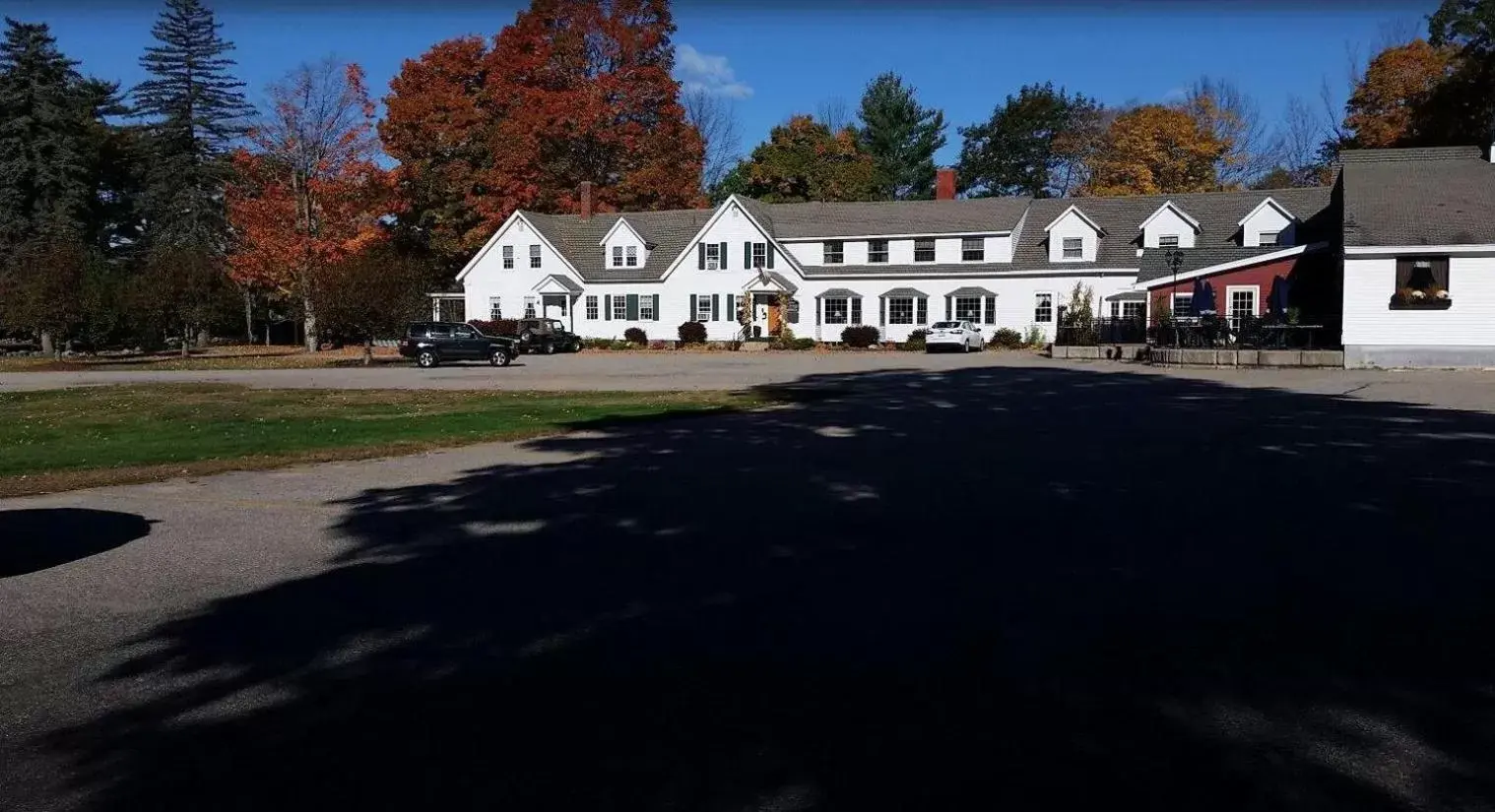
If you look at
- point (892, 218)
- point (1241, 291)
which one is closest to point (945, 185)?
point (892, 218)

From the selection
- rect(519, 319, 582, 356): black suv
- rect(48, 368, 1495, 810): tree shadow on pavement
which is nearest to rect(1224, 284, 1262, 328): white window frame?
rect(519, 319, 582, 356): black suv

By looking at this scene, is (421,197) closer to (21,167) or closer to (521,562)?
(21,167)

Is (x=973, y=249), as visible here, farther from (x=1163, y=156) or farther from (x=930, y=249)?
(x=1163, y=156)

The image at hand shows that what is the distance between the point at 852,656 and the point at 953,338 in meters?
43.6

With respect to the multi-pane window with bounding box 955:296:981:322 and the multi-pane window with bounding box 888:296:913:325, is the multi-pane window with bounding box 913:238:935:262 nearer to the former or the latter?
the multi-pane window with bounding box 888:296:913:325

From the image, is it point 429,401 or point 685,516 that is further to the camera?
point 429,401

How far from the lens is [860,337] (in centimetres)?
5359

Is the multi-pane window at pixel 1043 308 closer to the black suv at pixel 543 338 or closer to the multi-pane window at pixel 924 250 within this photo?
the multi-pane window at pixel 924 250

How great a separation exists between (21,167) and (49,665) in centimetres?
6855

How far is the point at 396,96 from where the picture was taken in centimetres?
6456

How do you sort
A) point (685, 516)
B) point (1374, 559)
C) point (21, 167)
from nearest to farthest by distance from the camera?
1. point (1374, 559)
2. point (685, 516)
3. point (21, 167)

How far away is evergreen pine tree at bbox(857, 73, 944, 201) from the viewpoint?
A: 3410 inches

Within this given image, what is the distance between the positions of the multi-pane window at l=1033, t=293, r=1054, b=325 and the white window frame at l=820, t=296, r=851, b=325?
900 centimetres

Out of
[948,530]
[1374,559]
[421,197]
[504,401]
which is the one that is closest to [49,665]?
[948,530]
